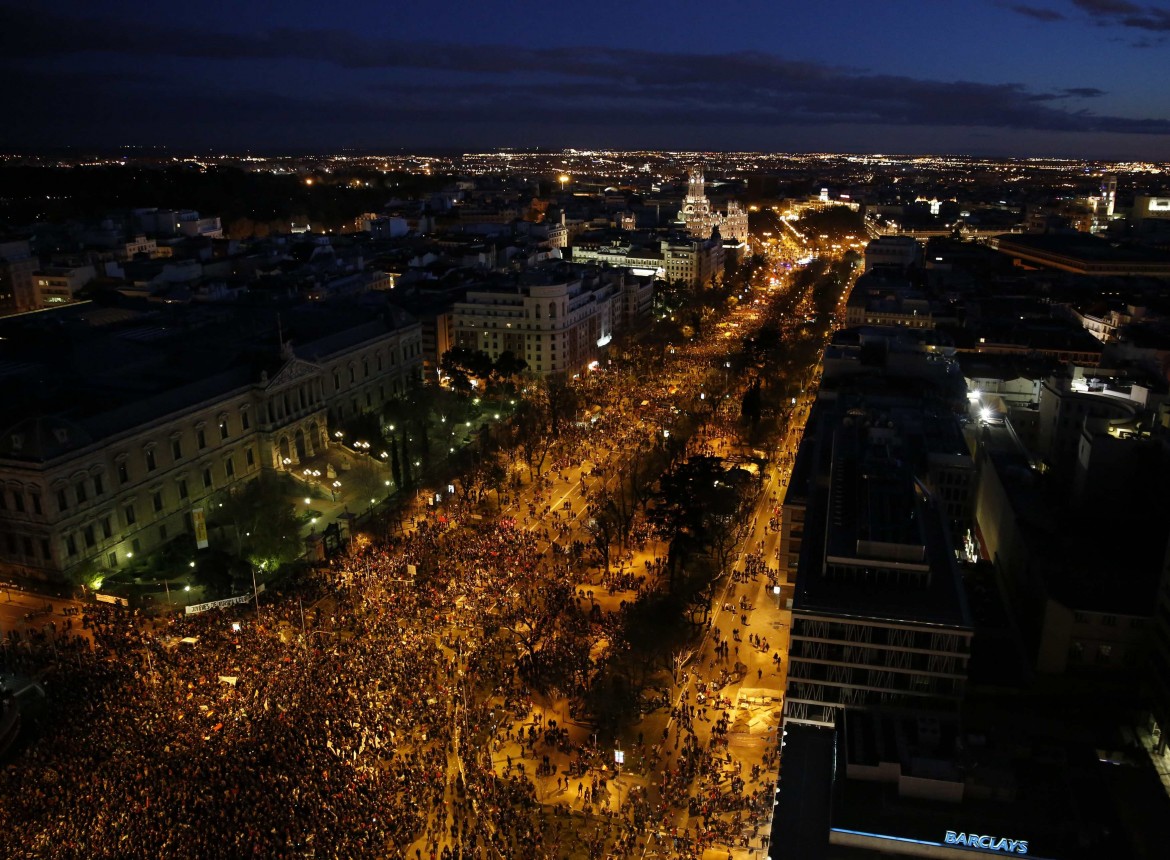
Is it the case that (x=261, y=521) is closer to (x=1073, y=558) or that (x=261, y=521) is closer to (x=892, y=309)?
(x=1073, y=558)

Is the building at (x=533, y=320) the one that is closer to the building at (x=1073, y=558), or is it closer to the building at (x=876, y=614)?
the building at (x=1073, y=558)

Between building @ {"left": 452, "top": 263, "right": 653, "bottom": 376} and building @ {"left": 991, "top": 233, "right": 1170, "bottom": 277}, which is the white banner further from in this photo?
building @ {"left": 991, "top": 233, "right": 1170, "bottom": 277}

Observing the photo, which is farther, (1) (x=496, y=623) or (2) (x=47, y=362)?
(2) (x=47, y=362)

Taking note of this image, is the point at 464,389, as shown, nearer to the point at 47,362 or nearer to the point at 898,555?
the point at 47,362

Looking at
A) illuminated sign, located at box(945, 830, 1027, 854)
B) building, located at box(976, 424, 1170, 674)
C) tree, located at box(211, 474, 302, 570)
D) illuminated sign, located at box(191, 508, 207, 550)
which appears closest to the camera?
illuminated sign, located at box(945, 830, 1027, 854)

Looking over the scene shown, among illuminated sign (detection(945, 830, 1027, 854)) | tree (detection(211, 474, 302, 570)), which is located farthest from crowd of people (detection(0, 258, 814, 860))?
illuminated sign (detection(945, 830, 1027, 854))

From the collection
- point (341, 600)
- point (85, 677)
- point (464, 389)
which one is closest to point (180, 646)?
point (85, 677)
